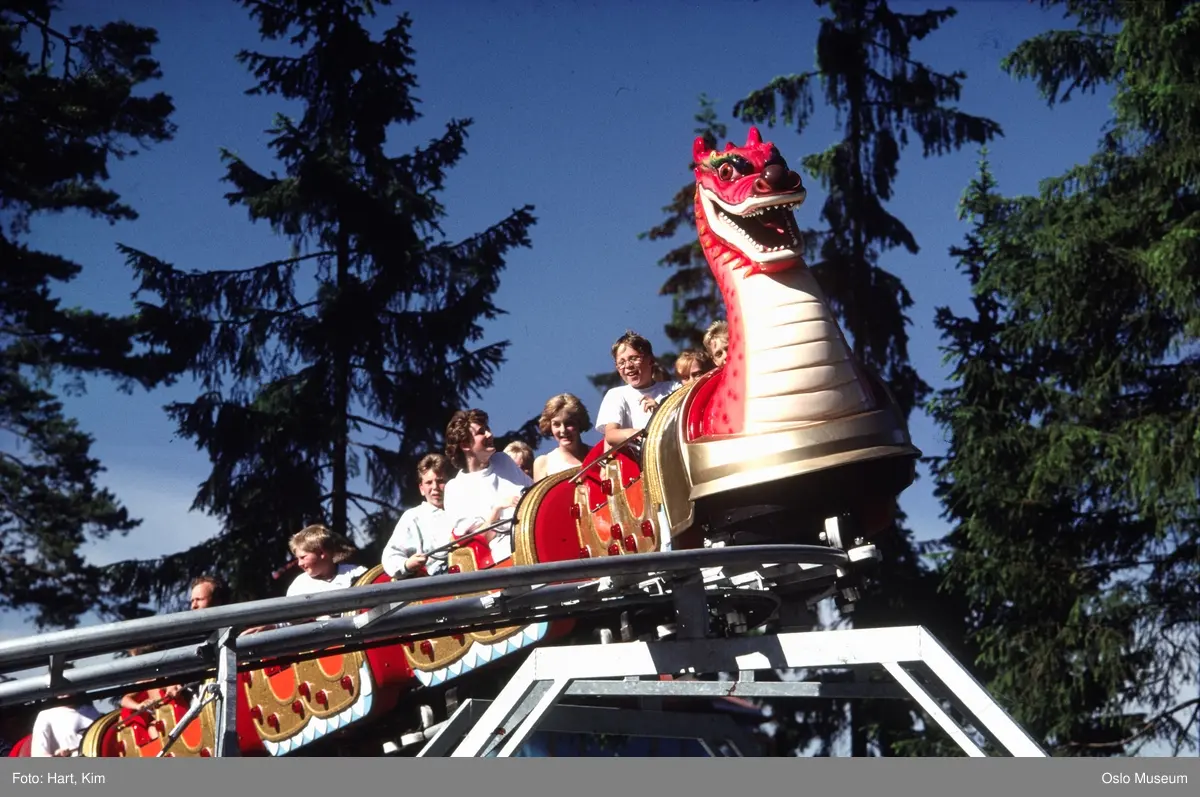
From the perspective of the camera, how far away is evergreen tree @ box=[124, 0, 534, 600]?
38.5 ft

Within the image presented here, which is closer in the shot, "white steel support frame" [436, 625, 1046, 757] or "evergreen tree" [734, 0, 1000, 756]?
"white steel support frame" [436, 625, 1046, 757]

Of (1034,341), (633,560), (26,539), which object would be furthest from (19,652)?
(26,539)

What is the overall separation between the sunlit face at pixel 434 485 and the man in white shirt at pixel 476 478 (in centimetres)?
18

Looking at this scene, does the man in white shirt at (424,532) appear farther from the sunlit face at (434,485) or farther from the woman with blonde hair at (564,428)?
the woman with blonde hair at (564,428)

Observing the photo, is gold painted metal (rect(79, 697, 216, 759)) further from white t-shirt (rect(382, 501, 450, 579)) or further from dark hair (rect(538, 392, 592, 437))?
dark hair (rect(538, 392, 592, 437))

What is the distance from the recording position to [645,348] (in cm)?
534

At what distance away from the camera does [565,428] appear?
5.56 meters

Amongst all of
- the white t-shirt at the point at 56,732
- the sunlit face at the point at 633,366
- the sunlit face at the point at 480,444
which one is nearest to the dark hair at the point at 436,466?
the sunlit face at the point at 480,444

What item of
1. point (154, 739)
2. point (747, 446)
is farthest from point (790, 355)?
point (154, 739)

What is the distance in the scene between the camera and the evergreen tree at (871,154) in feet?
39.6

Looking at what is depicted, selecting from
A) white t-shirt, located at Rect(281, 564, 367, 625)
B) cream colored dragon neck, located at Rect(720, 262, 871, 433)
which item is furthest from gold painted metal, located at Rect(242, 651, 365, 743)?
cream colored dragon neck, located at Rect(720, 262, 871, 433)

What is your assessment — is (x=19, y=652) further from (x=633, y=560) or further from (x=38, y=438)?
(x=38, y=438)

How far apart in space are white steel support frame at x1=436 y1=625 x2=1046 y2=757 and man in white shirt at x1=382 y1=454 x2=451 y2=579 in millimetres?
775

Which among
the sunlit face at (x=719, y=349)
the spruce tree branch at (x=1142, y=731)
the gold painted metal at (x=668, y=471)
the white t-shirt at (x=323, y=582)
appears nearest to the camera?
the gold painted metal at (x=668, y=471)
